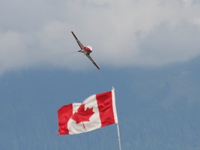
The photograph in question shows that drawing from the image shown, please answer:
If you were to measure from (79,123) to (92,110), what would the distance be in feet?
11.0

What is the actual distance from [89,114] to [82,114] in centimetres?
136

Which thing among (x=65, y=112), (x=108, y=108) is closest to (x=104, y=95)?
(x=108, y=108)

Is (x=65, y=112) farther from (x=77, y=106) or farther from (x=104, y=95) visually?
(x=104, y=95)

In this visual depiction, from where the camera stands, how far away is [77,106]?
89.0 m

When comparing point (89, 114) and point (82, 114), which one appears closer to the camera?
point (89, 114)

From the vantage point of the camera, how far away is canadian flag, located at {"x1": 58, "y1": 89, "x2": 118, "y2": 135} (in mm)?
84750

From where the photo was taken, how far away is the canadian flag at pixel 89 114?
278 feet

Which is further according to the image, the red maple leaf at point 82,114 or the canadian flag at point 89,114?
the red maple leaf at point 82,114

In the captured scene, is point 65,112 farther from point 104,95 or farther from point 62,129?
point 104,95

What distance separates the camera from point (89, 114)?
286 feet

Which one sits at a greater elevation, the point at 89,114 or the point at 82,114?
the point at 82,114

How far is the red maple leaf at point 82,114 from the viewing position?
87000 millimetres

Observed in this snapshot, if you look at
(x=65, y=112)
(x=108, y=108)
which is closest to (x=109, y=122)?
(x=108, y=108)

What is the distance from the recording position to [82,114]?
87688 mm
